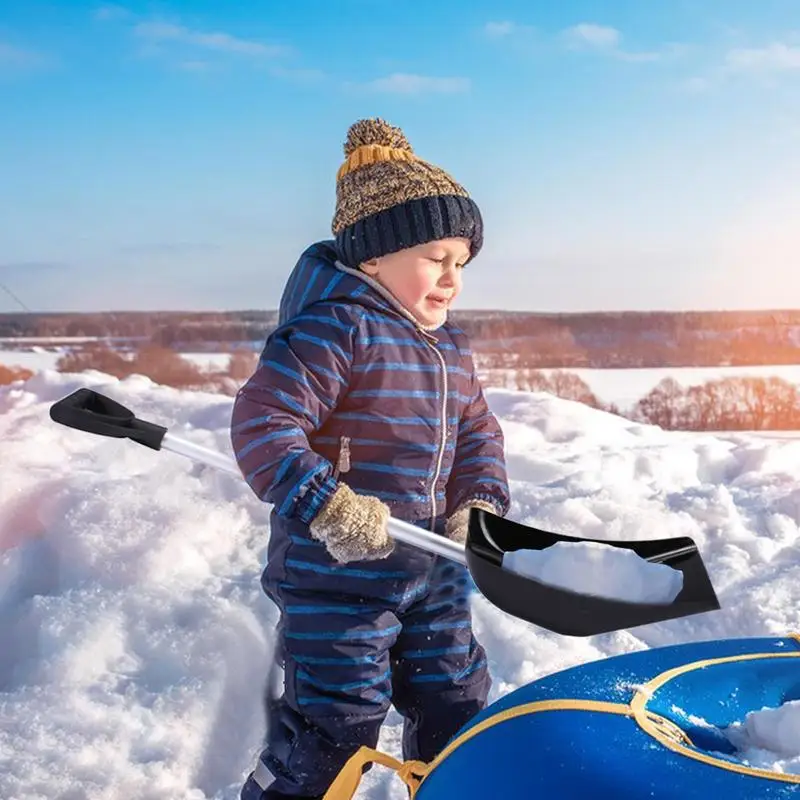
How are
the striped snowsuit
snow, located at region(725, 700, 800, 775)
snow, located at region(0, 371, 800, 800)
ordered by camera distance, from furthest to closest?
snow, located at region(0, 371, 800, 800)
the striped snowsuit
snow, located at region(725, 700, 800, 775)

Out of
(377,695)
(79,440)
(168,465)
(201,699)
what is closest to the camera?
(377,695)

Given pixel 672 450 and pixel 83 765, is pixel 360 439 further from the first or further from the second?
pixel 672 450

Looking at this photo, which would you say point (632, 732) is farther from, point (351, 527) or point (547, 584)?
point (351, 527)

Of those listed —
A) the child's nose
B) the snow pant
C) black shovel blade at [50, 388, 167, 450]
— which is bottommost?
the snow pant

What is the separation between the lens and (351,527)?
162 cm

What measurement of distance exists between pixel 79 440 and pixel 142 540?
117 cm

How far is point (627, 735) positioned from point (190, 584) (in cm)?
195

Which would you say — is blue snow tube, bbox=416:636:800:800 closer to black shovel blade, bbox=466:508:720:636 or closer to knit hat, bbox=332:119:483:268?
black shovel blade, bbox=466:508:720:636

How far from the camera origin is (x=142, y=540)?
3070 mm

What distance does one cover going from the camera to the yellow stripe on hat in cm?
193

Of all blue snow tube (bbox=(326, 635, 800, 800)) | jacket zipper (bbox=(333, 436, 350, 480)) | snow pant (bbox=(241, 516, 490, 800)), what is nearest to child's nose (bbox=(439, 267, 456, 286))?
jacket zipper (bbox=(333, 436, 350, 480))

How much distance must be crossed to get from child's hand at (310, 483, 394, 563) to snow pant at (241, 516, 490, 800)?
0.10 m

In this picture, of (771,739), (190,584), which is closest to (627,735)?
→ (771,739)

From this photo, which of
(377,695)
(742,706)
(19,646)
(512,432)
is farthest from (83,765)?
(512,432)
